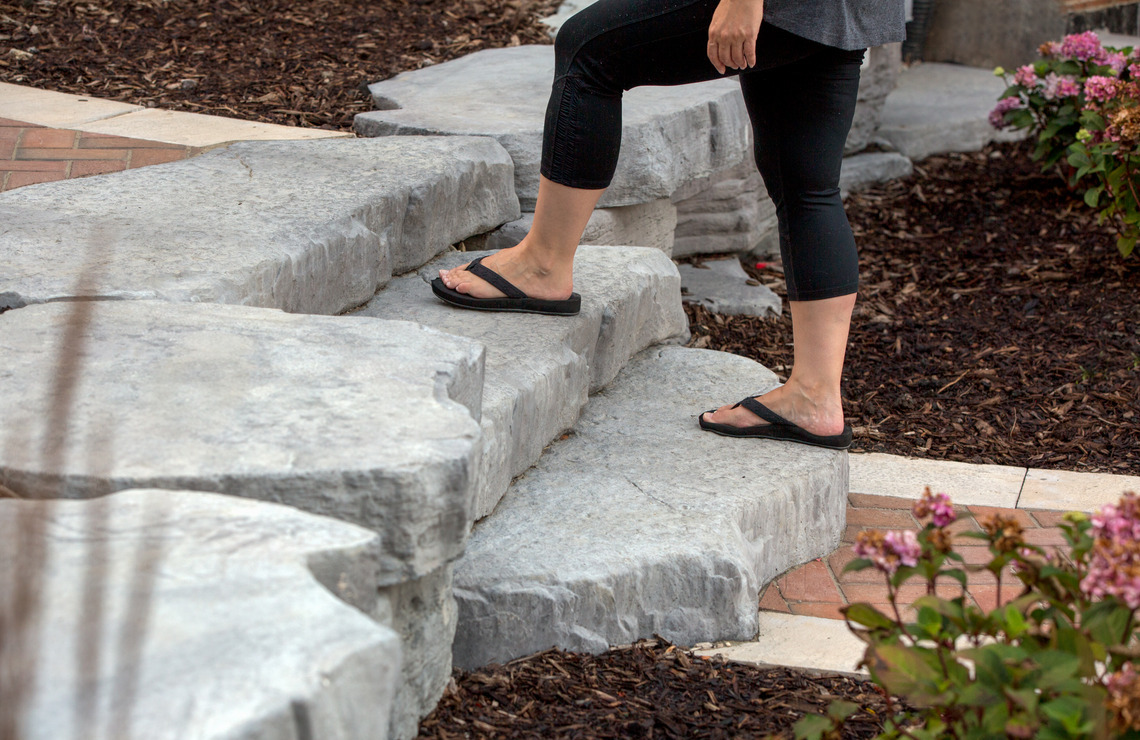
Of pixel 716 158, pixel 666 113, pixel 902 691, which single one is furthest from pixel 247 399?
pixel 716 158

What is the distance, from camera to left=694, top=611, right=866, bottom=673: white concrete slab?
221cm

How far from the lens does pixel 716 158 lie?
13.9 ft

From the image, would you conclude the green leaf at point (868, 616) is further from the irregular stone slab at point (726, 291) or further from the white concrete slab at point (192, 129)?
the irregular stone slab at point (726, 291)

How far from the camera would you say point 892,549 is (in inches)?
54.4

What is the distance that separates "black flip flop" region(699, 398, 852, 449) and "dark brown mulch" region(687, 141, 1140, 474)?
700 mm

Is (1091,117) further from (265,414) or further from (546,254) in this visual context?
(265,414)

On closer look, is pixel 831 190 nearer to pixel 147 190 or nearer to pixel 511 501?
pixel 511 501

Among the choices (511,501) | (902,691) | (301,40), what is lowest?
(511,501)

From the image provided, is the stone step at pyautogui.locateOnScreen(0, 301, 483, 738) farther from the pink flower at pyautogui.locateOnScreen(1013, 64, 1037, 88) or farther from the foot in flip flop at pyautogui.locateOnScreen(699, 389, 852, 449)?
the pink flower at pyautogui.locateOnScreen(1013, 64, 1037, 88)

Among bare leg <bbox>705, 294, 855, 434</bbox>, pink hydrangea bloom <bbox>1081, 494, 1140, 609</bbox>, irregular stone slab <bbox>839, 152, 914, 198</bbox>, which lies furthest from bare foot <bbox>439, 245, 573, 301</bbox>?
irregular stone slab <bbox>839, 152, 914, 198</bbox>

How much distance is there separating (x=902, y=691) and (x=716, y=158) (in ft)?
10.4

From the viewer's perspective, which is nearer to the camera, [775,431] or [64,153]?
[775,431]

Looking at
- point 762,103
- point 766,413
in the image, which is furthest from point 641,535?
point 762,103

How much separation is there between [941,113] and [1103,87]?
2.43 m
